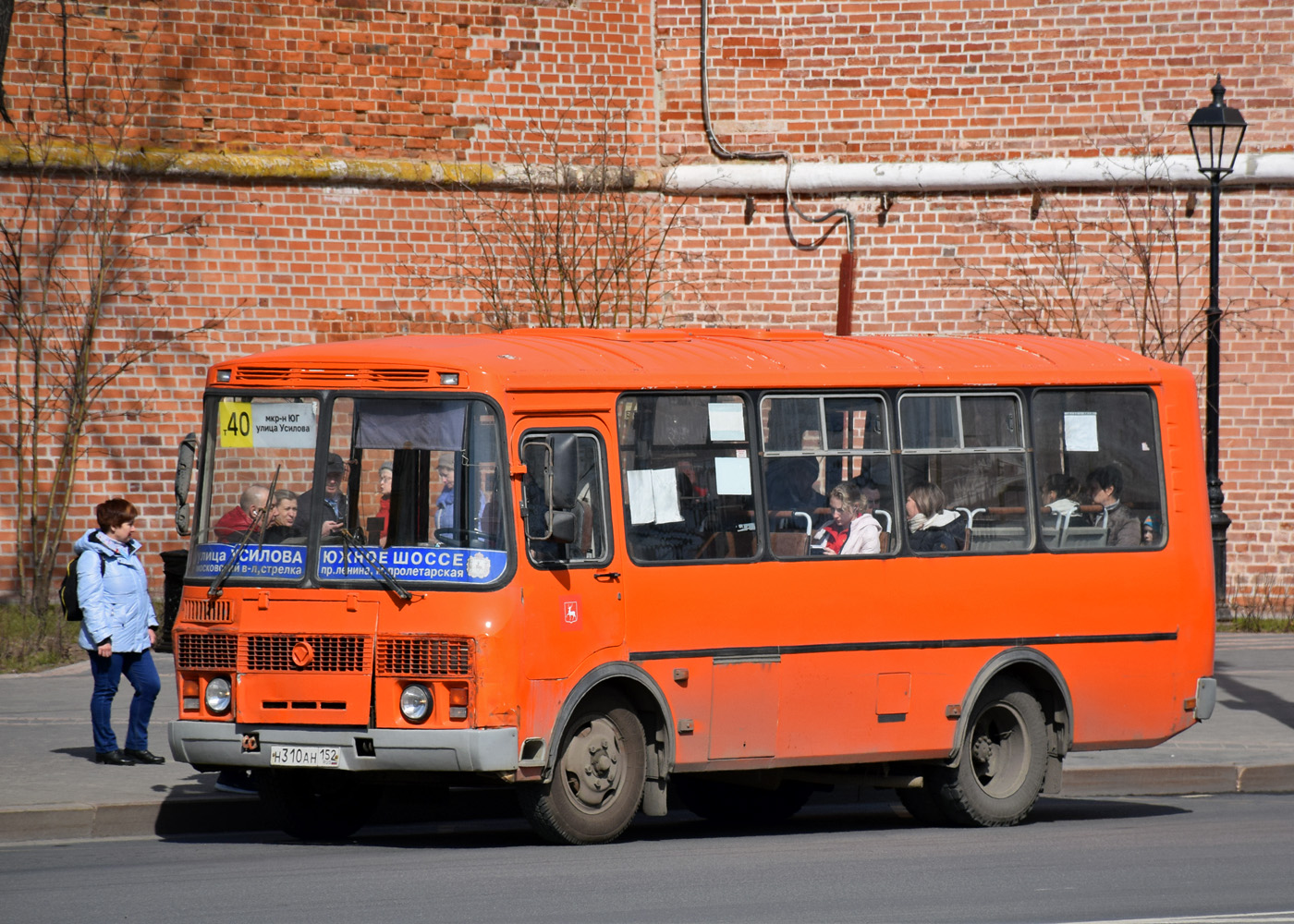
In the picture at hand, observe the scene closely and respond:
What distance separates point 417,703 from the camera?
9.09 metres

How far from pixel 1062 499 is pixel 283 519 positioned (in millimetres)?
4574

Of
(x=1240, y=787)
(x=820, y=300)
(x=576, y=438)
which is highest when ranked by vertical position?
(x=820, y=300)

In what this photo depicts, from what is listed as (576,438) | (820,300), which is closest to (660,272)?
(820,300)

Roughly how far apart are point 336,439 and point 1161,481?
5.08 m

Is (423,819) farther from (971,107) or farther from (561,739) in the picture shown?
(971,107)

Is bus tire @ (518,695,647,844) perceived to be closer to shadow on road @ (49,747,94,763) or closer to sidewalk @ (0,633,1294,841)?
sidewalk @ (0,633,1294,841)

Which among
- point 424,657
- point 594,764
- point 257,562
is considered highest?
point 257,562

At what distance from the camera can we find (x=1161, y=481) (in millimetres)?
11602

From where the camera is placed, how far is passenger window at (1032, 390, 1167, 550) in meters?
11.3

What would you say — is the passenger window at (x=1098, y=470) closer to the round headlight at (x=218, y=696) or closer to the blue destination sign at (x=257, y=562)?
the blue destination sign at (x=257, y=562)

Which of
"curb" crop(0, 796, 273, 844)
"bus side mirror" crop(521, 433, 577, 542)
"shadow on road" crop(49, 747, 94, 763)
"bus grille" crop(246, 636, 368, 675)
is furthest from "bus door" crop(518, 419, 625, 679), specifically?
"shadow on road" crop(49, 747, 94, 763)

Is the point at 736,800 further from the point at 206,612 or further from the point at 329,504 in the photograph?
the point at 206,612

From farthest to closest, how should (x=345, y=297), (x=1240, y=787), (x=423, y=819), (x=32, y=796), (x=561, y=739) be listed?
(x=345, y=297) → (x=1240, y=787) → (x=423, y=819) → (x=32, y=796) → (x=561, y=739)

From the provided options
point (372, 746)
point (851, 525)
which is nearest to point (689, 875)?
point (372, 746)
